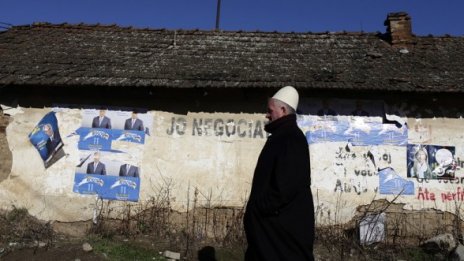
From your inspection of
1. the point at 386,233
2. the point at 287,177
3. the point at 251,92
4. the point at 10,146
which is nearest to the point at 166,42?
the point at 251,92

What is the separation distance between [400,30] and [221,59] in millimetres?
4214

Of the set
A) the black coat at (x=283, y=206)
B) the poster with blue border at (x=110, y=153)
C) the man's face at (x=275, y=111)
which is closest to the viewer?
the black coat at (x=283, y=206)

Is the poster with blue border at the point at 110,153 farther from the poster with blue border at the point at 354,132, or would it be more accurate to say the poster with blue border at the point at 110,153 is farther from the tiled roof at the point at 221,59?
the poster with blue border at the point at 354,132

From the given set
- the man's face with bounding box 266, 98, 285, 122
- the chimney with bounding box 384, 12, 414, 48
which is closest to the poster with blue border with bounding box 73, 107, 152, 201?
the man's face with bounding box 266, 98, 285, 122

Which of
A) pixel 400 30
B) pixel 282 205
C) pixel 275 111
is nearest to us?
pixel 282 205

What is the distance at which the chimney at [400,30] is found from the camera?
9.92 m

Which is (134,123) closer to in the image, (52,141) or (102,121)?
(102,121)

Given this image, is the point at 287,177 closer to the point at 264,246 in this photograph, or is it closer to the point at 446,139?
the point at 264,246

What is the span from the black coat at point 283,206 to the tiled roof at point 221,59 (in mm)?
4649

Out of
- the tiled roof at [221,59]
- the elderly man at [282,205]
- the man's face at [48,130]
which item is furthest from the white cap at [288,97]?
the man's face at [48,130]

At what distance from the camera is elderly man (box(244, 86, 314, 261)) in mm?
3146

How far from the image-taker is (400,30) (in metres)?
9.95

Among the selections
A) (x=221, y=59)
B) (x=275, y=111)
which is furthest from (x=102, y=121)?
(x=275, y=111)

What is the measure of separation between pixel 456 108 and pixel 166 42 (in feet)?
20.8
